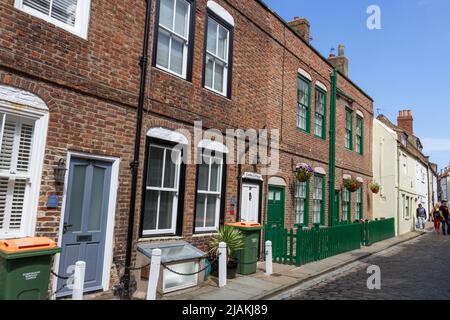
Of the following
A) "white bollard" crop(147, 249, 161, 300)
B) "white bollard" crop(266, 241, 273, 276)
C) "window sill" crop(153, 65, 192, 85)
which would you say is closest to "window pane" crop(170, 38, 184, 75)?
"window sill" crop(153, 65, 192, 85)

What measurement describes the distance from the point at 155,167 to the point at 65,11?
10.9 ft

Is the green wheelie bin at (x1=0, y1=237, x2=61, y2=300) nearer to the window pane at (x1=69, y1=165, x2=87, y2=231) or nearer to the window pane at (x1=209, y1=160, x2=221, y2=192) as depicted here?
the window pane at (x1=69, y1=165, x2=87, y2=231)

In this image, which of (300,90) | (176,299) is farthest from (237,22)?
(176,299)

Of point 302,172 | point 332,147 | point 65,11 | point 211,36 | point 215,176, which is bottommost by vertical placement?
point 215,176

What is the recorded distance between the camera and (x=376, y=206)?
21000mm

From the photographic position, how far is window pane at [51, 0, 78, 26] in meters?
6.19

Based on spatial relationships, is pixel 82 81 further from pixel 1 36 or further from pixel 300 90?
pixel 300 90

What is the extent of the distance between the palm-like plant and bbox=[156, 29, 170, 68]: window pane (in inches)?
159

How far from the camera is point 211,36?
937cm

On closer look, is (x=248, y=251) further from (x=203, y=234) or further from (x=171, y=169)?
(x=171, y=169)

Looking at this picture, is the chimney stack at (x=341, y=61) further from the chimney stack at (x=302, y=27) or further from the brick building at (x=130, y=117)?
the brick building at (x=130, y=117)

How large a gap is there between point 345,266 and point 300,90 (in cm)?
652

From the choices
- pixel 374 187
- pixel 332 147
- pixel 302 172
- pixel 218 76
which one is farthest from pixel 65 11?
pixel 374 187

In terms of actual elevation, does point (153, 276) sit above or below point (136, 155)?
below
